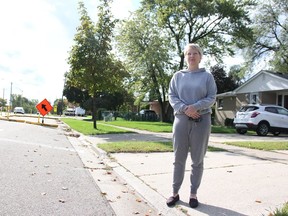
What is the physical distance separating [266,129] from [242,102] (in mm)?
13317

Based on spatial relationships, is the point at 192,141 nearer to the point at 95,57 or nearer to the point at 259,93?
the point at 95,57

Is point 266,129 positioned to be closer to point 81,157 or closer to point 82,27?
point 82,27

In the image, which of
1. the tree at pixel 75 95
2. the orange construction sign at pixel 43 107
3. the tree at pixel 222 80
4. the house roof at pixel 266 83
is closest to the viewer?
the orange construction sign at pixel 43 107

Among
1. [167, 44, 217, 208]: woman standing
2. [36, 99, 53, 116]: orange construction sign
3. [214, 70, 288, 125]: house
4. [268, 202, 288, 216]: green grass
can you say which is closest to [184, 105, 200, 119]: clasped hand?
[167, 44, 217, 208]: woman standing

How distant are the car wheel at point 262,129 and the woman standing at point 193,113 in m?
15.8

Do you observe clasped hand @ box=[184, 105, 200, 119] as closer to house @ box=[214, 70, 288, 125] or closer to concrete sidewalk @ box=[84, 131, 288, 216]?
concrete sidewalk @ box=[84, 131, 288, 216]

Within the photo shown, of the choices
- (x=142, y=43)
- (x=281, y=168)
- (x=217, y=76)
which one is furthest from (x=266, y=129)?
(x=217, y=76)

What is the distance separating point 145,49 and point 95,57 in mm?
17048

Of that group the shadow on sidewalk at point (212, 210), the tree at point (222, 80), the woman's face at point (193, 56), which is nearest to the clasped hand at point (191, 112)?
the woman's face at point (193, 56)

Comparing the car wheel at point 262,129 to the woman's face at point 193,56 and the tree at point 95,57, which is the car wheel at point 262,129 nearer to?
the tree at point 95,57

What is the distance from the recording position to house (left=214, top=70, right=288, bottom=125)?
2819cm

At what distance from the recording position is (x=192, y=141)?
4699 millimetres

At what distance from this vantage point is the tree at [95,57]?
1884 centimetres

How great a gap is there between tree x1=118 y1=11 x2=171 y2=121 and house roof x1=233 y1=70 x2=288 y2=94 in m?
7.95
